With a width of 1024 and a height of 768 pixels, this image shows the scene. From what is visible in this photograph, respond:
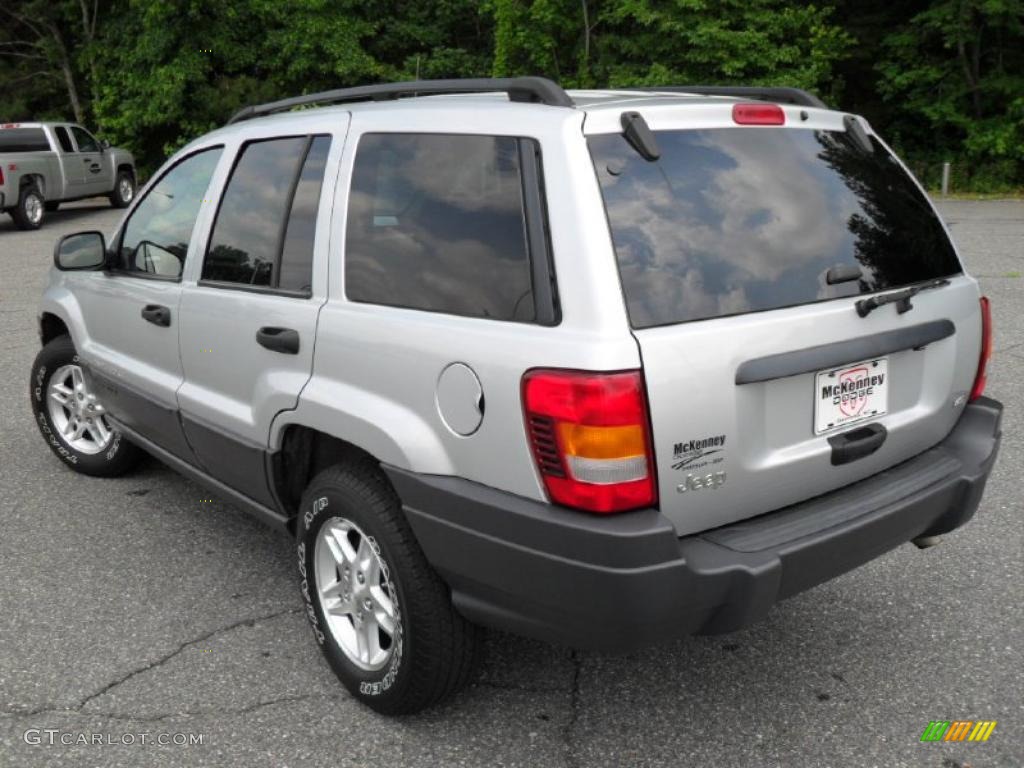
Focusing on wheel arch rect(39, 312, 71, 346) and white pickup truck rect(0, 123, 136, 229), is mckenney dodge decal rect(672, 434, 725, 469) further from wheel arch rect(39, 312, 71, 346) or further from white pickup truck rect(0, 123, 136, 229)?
white pickup truck rect(0, 123, 136, 229)

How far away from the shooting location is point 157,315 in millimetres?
3836

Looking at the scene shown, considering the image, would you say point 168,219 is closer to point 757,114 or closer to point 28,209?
point 757,114

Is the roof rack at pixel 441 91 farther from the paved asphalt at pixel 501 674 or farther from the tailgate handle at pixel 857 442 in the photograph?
the paved asphalt at pixel 501 674

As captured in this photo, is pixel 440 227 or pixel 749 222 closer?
pixel 749 222

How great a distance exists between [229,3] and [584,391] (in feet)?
92.4

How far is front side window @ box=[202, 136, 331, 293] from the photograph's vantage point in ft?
10.4

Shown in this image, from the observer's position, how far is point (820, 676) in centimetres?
313

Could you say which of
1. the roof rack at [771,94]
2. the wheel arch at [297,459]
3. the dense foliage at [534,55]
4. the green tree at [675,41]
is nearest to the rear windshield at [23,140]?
the dense foliage at [534,55]

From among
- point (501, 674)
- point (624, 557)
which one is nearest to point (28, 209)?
point (501, 674)

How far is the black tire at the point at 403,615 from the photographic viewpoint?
2674mm

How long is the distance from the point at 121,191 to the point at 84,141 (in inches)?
76.9

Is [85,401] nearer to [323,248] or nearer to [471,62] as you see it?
[323,248]

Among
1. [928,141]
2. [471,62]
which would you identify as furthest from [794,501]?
[471,62]

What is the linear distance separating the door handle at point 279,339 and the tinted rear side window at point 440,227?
0.88 feet
